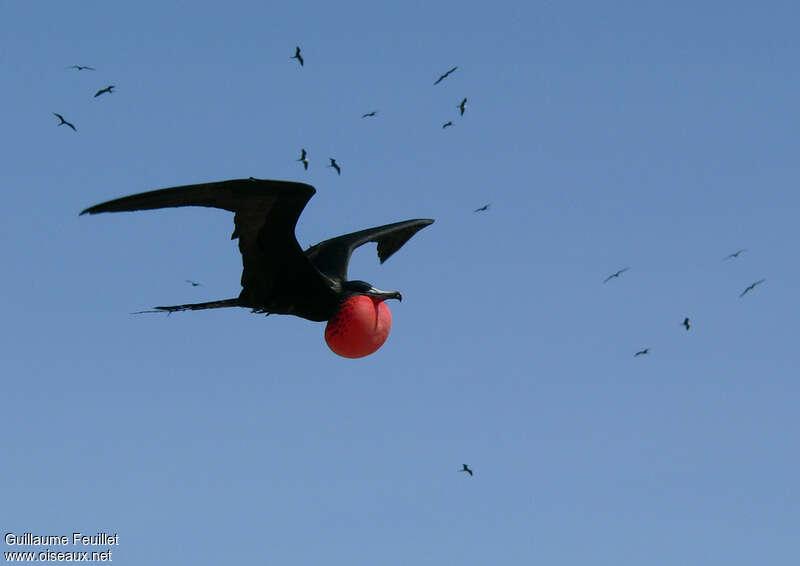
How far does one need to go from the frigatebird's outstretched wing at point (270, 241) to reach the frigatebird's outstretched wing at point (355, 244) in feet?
4.89

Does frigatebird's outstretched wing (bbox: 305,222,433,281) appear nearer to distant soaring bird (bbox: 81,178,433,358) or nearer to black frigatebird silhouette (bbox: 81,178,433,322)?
black frigatebird silhouette (bbox: 81,178,433,322)

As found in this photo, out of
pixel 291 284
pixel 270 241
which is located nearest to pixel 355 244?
pixel 291 284

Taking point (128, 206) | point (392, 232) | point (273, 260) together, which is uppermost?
point (128, 206)

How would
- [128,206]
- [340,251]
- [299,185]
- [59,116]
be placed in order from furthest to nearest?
[59,116] → [340,251] → [299,185] → [128,206]

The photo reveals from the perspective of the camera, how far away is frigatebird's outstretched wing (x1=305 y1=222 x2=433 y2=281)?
32.8 metres

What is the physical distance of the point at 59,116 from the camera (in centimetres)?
3597

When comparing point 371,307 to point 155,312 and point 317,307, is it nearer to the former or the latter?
point 317,307

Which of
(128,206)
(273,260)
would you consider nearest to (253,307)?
(273,260)

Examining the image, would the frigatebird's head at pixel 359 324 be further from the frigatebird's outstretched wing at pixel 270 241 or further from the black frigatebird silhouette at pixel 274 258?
the frigatebird's outstretched wing at pixel 270 241

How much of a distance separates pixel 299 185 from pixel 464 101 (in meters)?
7.78

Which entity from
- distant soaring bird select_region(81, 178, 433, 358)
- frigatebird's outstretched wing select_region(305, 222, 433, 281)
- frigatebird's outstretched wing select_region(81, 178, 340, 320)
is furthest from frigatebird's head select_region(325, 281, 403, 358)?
frigatebird's outstretched wing select_region(305, 222, 433, 281)

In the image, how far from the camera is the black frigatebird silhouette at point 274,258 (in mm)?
29141

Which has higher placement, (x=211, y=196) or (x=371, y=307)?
(x=211, y=196)

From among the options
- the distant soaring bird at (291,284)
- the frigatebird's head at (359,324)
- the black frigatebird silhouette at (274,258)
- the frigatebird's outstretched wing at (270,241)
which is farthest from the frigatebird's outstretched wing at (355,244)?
the frigatebird's outstretched wing at (270,241)
